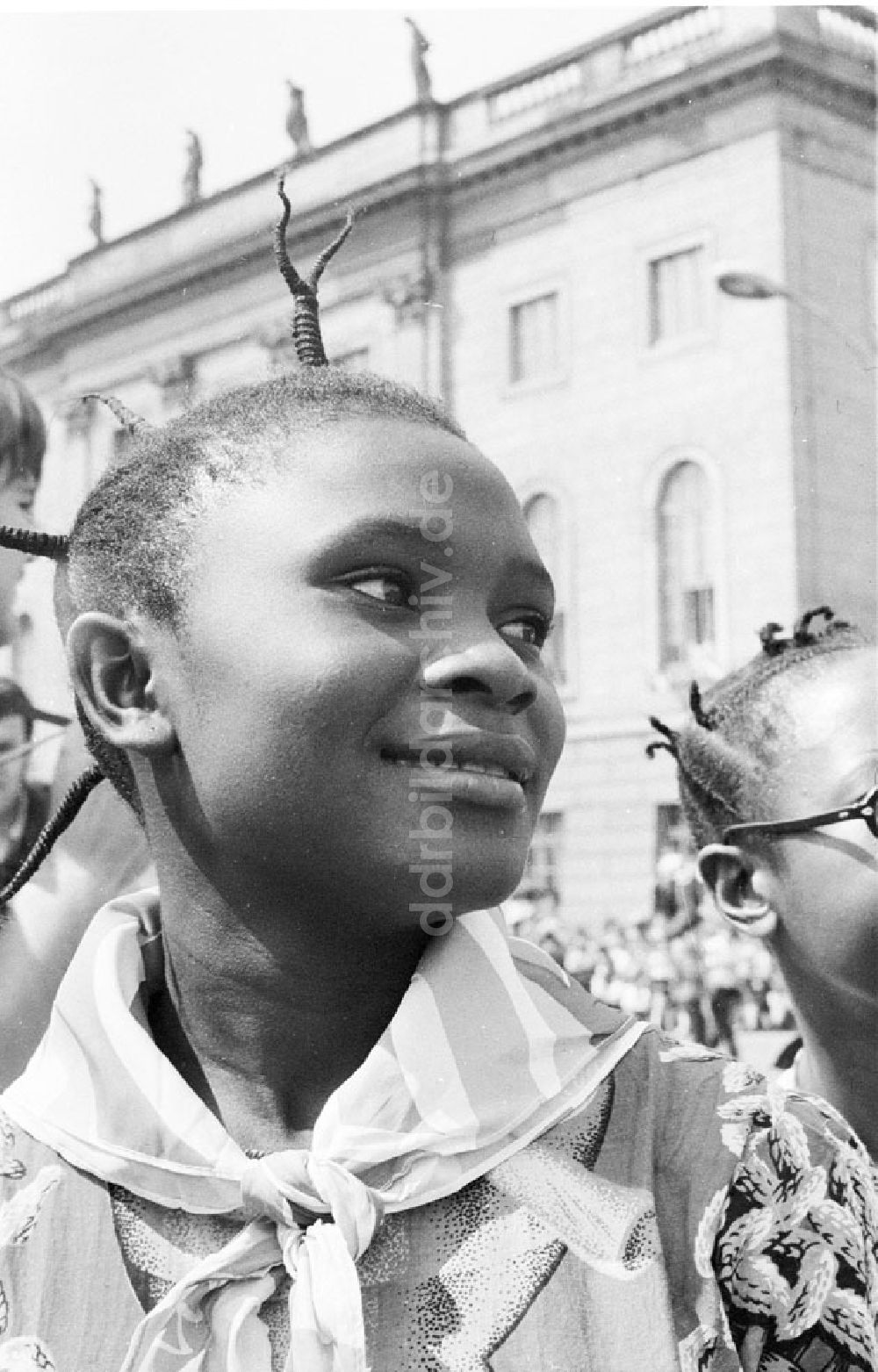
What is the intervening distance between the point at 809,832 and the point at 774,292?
1515mm

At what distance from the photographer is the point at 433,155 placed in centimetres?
181

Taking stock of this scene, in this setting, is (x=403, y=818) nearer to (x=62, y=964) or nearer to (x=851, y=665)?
(x=62, y=964)

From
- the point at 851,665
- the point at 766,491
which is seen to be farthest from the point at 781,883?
the point at 766,491

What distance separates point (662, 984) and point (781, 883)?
4.49 metres

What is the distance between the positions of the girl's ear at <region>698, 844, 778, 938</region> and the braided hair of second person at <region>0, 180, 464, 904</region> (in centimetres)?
78

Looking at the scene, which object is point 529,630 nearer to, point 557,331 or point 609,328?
point 557,331

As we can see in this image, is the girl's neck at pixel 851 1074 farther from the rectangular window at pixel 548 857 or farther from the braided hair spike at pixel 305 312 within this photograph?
the rectangular window at pixel 548 857

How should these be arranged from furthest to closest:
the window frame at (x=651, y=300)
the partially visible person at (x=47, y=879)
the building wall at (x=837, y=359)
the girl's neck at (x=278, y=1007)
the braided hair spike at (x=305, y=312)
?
the window frame at (x=651, y=300)
the building wall at (x=837, y=359)
the partially visible person at (x=47, y=879)
the braided hair spike at (x=305, y=312)
the girl's neck at (x=278, y=1007)

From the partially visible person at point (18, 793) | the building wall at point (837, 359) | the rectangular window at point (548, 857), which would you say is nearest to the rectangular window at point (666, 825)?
the rectangular window at point (548, 857)

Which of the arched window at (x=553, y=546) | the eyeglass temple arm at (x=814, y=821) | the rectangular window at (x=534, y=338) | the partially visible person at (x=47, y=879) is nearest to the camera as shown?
the partially visible person at (x=47, y=879)

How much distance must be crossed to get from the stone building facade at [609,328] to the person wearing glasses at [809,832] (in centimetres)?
21

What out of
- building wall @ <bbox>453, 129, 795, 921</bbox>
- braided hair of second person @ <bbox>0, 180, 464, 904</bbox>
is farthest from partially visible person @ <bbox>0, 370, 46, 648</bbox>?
building wall @ <bbox>453, 129, 795, 921</bbox>

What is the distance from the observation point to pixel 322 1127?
0.96 metres

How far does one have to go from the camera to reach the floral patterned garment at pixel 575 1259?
0.92 metres
